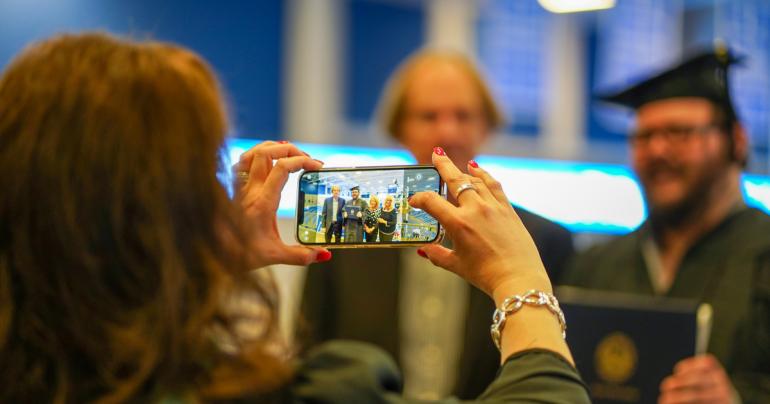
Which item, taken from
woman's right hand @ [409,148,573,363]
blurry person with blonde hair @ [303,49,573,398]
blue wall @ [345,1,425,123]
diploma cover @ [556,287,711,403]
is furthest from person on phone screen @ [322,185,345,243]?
blue wall @ [345,1,425,123]

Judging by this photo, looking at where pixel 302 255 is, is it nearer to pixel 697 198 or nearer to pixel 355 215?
pixel 355 215

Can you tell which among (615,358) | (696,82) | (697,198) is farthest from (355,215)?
(696,82)

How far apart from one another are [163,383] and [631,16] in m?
6.10

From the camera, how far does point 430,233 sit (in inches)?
47.4

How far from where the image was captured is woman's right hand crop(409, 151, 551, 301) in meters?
1.13

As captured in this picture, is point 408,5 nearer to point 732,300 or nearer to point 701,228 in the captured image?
point 701,228

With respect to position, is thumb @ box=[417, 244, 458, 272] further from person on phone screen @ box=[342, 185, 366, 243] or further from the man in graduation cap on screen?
the man in graduation cap on screen

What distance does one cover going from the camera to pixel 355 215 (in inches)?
48.5

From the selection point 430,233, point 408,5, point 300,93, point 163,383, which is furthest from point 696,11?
point 163,383

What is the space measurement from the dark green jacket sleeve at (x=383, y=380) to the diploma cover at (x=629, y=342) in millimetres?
810

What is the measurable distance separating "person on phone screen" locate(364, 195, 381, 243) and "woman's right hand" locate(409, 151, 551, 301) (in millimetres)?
78

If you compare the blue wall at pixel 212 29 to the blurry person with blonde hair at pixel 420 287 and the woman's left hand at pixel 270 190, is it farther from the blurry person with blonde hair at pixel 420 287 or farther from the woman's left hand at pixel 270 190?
the woman's left hand at pixel 270 190

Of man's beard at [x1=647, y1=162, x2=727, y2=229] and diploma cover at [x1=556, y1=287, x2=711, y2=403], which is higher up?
man's beard at [x1=647, y1=162, x2=727, y2=229]

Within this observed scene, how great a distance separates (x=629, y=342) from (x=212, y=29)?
3.05 m
